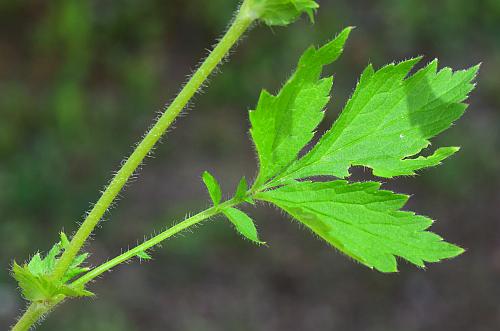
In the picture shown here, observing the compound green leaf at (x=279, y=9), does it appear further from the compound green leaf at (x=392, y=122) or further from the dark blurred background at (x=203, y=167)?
the dark blurred background at (x=203, y=167)

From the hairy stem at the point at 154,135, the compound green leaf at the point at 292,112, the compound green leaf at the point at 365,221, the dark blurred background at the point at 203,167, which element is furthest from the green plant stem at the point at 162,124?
the dark blurred background at the point at 203,167

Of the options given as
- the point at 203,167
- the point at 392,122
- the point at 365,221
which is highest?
the point at 392,122

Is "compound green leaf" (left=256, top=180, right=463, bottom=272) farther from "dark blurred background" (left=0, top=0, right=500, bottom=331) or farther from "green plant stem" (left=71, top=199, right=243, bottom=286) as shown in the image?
"dark blurred background" (left=0, top=0, right=500, bottom=331)

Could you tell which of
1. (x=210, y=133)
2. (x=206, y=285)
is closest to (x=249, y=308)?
(x=206, y=285)

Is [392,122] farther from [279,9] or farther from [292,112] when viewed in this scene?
[279,9]

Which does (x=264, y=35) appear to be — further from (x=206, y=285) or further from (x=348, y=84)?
(x=206, y=285)

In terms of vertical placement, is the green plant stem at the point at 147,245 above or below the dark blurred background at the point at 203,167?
above

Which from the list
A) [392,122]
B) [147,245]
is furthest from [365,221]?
[147,245]
